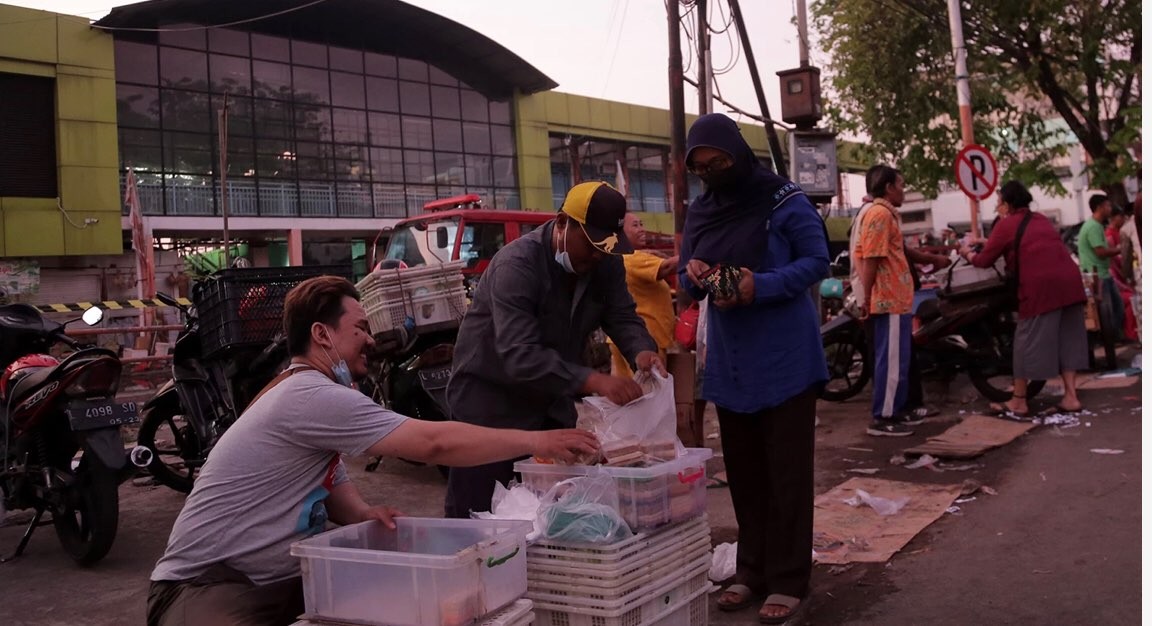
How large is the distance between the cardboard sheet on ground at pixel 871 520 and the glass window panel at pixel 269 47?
23004 mm

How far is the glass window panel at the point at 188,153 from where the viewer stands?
2320cm

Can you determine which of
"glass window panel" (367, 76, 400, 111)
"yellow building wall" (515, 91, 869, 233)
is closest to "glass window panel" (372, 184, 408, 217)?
"glass window panel" (367, 76, 400, 111)

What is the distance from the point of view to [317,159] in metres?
25.8

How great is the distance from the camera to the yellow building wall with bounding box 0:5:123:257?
20203mm

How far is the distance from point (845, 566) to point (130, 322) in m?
18.6

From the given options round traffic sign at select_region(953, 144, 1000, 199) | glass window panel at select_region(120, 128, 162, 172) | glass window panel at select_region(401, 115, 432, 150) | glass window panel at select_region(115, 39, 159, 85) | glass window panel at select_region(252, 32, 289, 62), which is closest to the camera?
round traffic sign at select_region(953, 144, 1000, 199)

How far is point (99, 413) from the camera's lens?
505cm

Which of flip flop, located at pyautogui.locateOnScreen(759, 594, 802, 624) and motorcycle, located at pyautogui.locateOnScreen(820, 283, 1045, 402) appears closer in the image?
flip flop, located at pyautogui.locateOnScreen(759, 594, 802, 624)

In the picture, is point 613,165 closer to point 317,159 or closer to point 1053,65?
point 317,159

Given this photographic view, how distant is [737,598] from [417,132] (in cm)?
2557

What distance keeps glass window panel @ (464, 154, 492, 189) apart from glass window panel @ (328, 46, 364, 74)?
158 inches

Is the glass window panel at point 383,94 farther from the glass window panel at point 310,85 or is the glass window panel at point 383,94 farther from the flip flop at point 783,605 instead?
the flip flop at point 783,605

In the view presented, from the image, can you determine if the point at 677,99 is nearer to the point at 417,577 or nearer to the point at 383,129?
the point at 417,577

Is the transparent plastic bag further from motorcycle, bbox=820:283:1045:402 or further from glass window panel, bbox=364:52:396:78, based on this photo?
glass window panel, bbox=364:52:396:78
